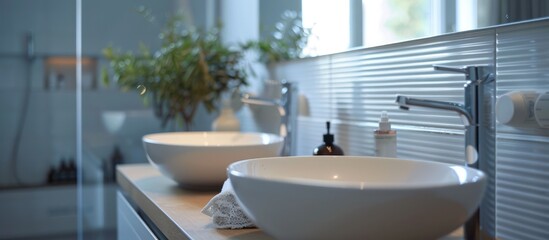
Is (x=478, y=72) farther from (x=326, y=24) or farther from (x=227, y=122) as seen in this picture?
(x=227, y=122)

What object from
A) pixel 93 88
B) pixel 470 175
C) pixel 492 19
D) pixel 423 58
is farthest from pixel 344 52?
pixel 93 88

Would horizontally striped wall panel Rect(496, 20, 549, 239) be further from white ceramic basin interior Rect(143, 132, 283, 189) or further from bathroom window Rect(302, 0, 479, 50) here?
white ceramic basin interior Rect(143, 132, 283, 189)

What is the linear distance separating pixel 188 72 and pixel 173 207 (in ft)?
3.37

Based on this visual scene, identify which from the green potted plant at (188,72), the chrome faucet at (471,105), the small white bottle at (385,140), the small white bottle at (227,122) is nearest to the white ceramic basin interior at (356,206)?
the chrome faucet at (471,105)

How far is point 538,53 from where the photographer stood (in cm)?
92

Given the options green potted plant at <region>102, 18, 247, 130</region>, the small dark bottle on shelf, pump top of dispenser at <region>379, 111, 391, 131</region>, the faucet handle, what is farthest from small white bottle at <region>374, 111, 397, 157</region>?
green potted plant at <region>102, 18, 247, 130</region>

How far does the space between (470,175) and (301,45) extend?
113 cm

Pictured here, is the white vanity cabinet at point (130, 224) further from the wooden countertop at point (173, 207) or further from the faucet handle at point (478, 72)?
the faucet handle at point (478, 72)

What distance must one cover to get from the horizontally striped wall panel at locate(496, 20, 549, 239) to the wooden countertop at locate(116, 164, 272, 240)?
0.41 meters

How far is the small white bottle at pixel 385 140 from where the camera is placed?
1174mm

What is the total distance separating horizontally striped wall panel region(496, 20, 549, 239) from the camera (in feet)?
3.00

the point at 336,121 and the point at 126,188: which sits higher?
the point at 336,121

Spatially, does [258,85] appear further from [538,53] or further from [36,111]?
[538,53]

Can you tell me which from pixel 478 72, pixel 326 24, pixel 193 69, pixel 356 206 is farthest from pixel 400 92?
pixel 193 69
